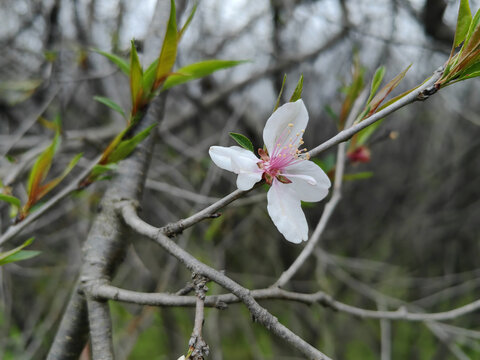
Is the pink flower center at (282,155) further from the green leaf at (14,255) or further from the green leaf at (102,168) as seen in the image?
the green leaf at (14,255)

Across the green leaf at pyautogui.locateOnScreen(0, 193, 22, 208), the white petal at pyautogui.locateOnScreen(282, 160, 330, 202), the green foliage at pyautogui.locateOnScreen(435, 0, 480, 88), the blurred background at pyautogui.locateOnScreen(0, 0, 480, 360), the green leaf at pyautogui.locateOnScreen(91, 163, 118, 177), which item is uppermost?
→ the blurred background at pyautogui.locateOnScreen(0, 0, 480, 360)

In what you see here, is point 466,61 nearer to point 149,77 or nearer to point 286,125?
point 286,125

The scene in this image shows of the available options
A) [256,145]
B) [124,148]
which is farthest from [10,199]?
[256,145]

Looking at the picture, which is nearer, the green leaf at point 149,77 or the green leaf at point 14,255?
the green leaf at point 14,255

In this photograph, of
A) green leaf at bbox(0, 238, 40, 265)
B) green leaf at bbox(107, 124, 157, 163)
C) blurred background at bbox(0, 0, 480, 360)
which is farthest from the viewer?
blurred background at bbox(0, 0, 480, 360)

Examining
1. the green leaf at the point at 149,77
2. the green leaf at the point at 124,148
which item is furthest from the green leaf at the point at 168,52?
the green leaf at the point at 124,148

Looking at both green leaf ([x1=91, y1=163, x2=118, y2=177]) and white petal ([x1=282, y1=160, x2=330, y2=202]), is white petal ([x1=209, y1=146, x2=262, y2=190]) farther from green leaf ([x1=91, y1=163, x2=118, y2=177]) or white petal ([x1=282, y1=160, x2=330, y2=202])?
green leaf ([x1=91, y1=163, x2=118, y2=177])

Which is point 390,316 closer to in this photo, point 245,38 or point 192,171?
point 192,171

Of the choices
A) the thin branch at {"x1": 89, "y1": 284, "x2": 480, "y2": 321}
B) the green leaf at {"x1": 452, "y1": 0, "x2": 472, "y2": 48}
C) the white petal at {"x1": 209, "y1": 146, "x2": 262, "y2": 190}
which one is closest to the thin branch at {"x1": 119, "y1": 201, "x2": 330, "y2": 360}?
the thin branch at {"x1": 89, "y1": 284, "x2": 480, "y2": 321}
